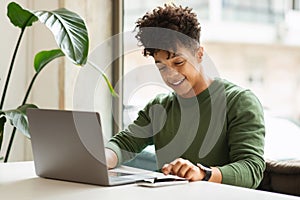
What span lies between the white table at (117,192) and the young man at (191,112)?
1.24 ft

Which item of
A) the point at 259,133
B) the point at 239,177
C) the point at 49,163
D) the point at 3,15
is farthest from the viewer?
the point at 3,15

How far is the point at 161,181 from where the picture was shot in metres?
1.42

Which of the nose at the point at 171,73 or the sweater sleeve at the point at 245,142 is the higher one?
the nose at the point at 171,73

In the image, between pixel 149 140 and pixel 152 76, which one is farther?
pixel 152 76

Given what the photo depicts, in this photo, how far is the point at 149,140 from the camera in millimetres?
2166

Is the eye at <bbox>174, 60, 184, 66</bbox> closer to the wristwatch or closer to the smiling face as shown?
the smiling face

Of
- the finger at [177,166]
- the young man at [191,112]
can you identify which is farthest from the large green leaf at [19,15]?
the finger at [177,166]

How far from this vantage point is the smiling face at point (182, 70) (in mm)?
1894

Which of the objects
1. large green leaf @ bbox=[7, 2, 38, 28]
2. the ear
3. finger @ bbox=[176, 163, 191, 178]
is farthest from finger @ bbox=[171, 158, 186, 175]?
large green leaf @ bbox=[7, 2, 38, 28]

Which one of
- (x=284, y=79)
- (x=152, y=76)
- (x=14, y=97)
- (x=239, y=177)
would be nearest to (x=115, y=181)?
(x=239, y=177)

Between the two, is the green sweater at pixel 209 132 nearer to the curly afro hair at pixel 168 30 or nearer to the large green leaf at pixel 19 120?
the curly afro hair at pixel 168 30

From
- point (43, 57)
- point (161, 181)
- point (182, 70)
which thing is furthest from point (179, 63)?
point (43, 57)

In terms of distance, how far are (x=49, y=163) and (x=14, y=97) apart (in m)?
1.65

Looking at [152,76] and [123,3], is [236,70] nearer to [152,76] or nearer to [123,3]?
[152,76]
